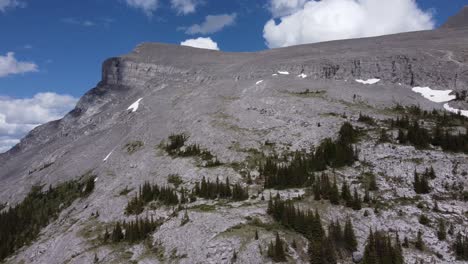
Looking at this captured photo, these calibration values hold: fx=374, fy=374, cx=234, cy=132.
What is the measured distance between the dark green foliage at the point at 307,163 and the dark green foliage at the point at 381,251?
12675 millimetres

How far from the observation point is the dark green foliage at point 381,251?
29.1 meters

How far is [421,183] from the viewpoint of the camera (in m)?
38.9

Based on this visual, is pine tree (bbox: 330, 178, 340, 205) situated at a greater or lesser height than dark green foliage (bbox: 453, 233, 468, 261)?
greater

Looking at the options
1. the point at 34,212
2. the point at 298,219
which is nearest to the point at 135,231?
the point at 298,219

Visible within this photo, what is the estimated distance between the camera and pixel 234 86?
77.5m

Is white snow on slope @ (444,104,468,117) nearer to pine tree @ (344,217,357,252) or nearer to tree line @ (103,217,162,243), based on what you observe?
pine tree @ (344,217,357,252)

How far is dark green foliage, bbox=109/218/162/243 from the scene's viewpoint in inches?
1462

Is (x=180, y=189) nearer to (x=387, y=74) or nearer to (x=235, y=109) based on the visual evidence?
(x=235, y=109)

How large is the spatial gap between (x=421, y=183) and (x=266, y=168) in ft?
56.8

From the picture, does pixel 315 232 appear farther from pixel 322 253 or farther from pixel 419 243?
pixel 419 243

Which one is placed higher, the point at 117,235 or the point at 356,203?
the point at 356,203

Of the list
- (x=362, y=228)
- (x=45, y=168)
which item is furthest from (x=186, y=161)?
(x=45, y=168)

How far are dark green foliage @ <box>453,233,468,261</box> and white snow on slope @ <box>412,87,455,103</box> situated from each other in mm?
35503

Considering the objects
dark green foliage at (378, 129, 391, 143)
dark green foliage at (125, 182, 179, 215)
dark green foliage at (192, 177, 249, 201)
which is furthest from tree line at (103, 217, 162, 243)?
dark green foliage at (378, 129, 391, 143)
